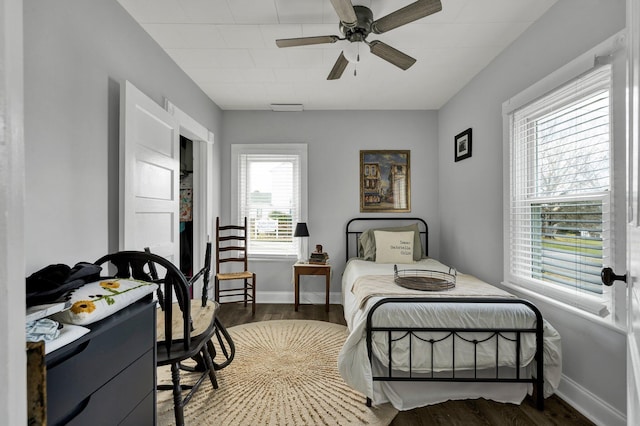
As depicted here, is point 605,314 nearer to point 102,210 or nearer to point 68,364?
point 68,364

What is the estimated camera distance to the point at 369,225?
14.3ft

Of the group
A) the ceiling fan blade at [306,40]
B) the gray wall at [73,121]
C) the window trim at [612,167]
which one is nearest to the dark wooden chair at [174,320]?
the gray wall at [73,121]

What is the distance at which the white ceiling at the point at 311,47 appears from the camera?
219 centimetres

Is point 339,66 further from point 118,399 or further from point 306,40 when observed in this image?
point 118,399

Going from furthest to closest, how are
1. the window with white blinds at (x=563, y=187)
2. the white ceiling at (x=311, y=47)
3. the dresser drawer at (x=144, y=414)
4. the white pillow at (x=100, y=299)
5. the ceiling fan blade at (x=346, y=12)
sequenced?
the white ceiling at (x=311, y=47) → the window with white blinds at (x=563, y=187) → the ceiling fan blade at (x=346, y=12) → the dresser drawer at (x=144, y=414) → the white pillow at (x=100, y=299)

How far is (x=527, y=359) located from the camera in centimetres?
194

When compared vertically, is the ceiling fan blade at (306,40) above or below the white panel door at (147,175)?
above

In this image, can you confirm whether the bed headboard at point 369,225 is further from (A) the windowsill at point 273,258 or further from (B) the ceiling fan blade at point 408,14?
(B) the ceiling fan blade at point 408,14

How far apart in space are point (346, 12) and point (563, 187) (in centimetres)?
179

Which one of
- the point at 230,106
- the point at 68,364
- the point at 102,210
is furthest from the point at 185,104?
the point at 68,364

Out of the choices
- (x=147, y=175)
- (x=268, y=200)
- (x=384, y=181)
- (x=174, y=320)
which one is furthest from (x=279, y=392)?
(x=384, y=181)

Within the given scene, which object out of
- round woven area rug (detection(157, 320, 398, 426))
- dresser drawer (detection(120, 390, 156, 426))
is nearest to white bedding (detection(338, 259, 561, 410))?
round woven area rug (detection(157, 320, 398, 426))

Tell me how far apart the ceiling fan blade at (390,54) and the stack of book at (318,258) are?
234 centimetres

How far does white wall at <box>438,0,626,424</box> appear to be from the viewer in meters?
1.82
